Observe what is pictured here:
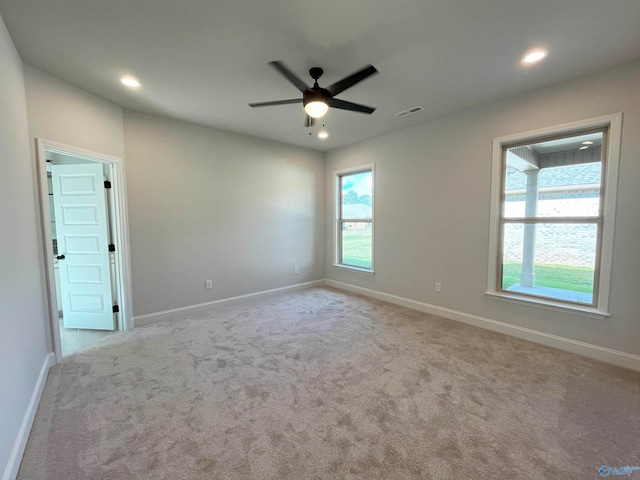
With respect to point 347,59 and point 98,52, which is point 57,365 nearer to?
point 98,52

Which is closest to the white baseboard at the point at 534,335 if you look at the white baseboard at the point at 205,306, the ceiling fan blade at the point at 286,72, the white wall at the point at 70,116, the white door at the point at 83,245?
the white baseboard at the point at 205,306

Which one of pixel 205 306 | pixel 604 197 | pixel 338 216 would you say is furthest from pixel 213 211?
pixel 604 197

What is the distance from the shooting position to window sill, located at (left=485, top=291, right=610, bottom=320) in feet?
8.75

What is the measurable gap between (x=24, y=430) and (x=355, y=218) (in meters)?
4.58

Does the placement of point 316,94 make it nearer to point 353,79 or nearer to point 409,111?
point 353,79

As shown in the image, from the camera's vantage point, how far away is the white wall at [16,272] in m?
1.56

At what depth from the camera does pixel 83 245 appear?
338 centimetres

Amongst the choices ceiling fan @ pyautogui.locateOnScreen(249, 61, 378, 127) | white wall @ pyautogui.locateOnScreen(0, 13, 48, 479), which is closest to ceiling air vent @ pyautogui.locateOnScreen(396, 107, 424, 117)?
ceiling fan @ pyautogui.locateOnScreen(249, 61, 378, 127)

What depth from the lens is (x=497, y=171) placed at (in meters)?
3.26

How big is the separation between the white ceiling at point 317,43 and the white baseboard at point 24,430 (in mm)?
2648

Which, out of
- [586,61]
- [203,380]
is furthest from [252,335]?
[586,61]

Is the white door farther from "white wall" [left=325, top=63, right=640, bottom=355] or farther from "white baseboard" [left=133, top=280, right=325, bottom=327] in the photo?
"white wall" [left=325, top=63, right=640, bottom=355]

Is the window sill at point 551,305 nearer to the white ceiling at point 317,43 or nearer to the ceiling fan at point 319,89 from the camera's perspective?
the white ceiling at point 317,43

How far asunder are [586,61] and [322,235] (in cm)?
422
